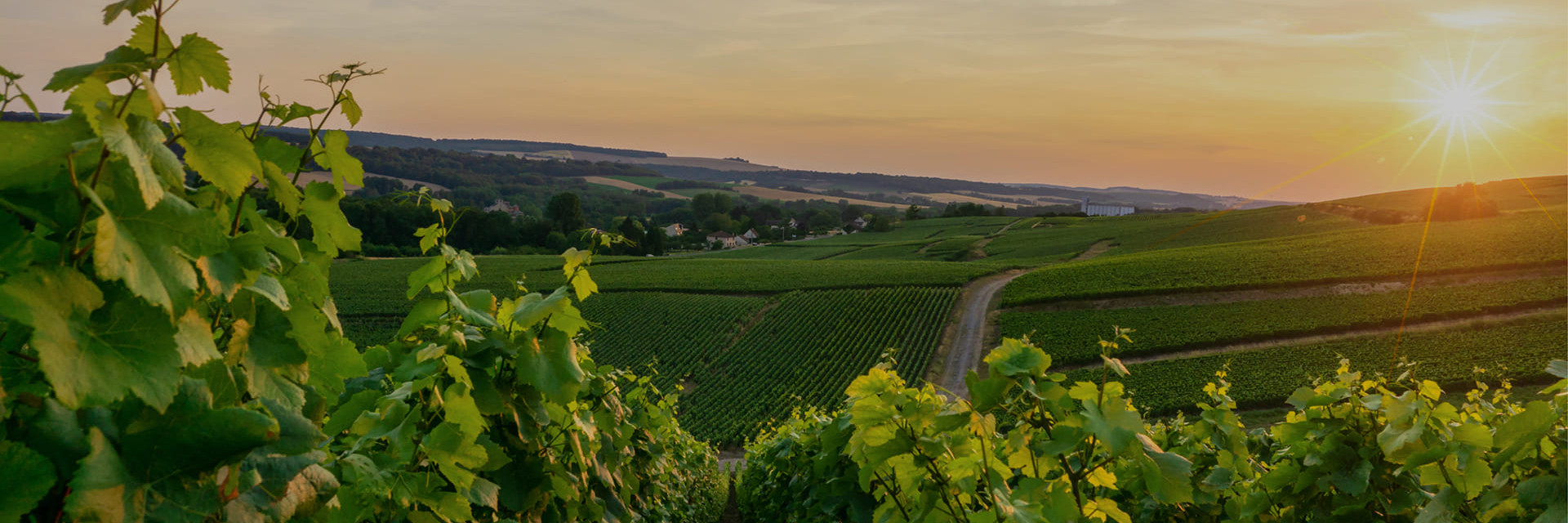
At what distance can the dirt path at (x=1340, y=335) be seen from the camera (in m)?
42.4

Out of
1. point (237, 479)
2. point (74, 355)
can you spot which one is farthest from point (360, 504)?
point (74, 355)

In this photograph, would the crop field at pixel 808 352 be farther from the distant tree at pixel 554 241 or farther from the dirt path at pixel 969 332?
the distant tree at pixel 554 241

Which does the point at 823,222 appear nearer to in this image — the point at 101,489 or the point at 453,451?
the point at 453,451

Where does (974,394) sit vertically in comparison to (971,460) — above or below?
above

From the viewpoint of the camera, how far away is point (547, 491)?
9.31ft

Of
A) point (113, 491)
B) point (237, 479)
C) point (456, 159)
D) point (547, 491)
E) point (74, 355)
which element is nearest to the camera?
point (74, 355)

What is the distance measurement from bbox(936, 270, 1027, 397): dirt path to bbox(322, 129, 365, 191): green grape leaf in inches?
1446

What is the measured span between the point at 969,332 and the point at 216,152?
2086 inches

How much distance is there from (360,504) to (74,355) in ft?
4.10

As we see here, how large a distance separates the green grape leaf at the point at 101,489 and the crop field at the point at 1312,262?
5665 centimetres

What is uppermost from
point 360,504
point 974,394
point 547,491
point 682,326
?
point 974,394

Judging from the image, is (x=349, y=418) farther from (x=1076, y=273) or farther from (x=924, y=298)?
(x=1076, y=273)

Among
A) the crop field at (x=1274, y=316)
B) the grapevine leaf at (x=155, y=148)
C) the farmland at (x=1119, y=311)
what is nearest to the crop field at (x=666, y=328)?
the farmland at (x=1119, y=311)

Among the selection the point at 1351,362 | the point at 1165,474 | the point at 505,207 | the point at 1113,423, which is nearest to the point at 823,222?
the point at 505,207
